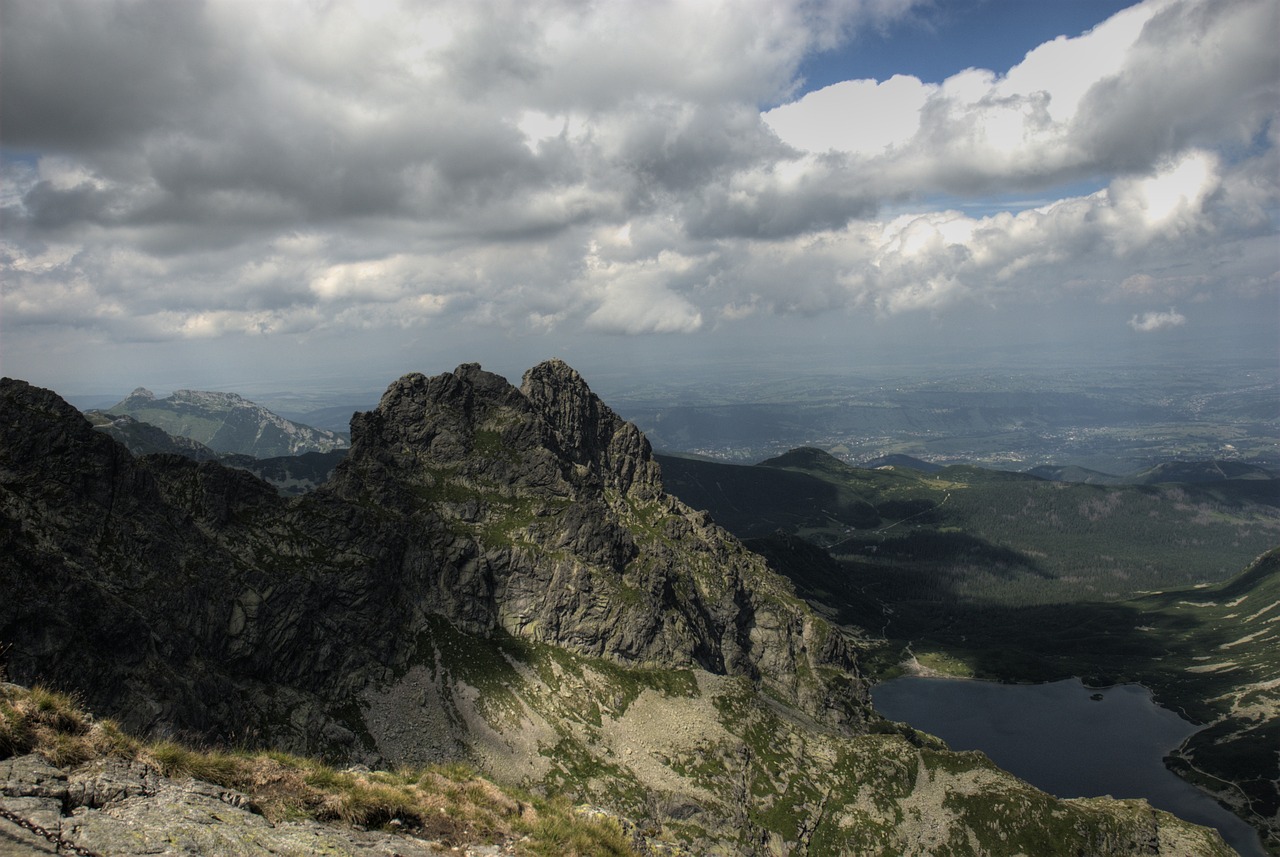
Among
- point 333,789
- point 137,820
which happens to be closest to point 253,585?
point 333,789

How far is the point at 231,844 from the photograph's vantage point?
22.2 meters

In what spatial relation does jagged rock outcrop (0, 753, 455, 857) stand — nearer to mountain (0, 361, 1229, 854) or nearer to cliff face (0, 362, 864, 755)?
cliff face (0, 362, 864, 755)

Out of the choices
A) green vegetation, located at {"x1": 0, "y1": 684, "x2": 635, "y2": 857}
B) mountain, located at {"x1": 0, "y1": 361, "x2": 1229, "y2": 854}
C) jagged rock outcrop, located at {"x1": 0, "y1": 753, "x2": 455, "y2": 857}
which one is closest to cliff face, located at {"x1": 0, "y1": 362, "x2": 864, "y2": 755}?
mountain, located at {"x1": 0, "y1": 361, "x2": 1229, "y2": 854}

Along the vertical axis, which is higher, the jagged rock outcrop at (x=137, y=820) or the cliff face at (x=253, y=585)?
the jagged rock outcrop at (x=137, y=820)

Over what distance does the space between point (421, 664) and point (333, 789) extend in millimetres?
138492

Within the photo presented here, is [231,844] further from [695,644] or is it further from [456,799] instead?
[695,644]

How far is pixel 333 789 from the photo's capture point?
2864cm

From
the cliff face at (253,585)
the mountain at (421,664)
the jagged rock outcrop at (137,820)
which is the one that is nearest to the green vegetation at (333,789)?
the jagged rock outcrop at (137,820)

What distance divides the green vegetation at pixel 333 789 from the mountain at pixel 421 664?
86882 millimetres

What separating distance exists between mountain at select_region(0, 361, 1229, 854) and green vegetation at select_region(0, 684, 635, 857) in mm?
86882

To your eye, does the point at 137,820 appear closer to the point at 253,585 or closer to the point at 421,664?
the point at 253,585

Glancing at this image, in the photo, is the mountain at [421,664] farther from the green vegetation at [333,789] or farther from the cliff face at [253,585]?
the green vegetation at [333,789]

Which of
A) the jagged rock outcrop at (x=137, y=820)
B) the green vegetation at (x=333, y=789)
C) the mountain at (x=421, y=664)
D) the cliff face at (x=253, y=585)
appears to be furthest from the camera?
the mountain at (x=421, y=664)

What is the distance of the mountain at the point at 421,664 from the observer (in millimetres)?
109375
